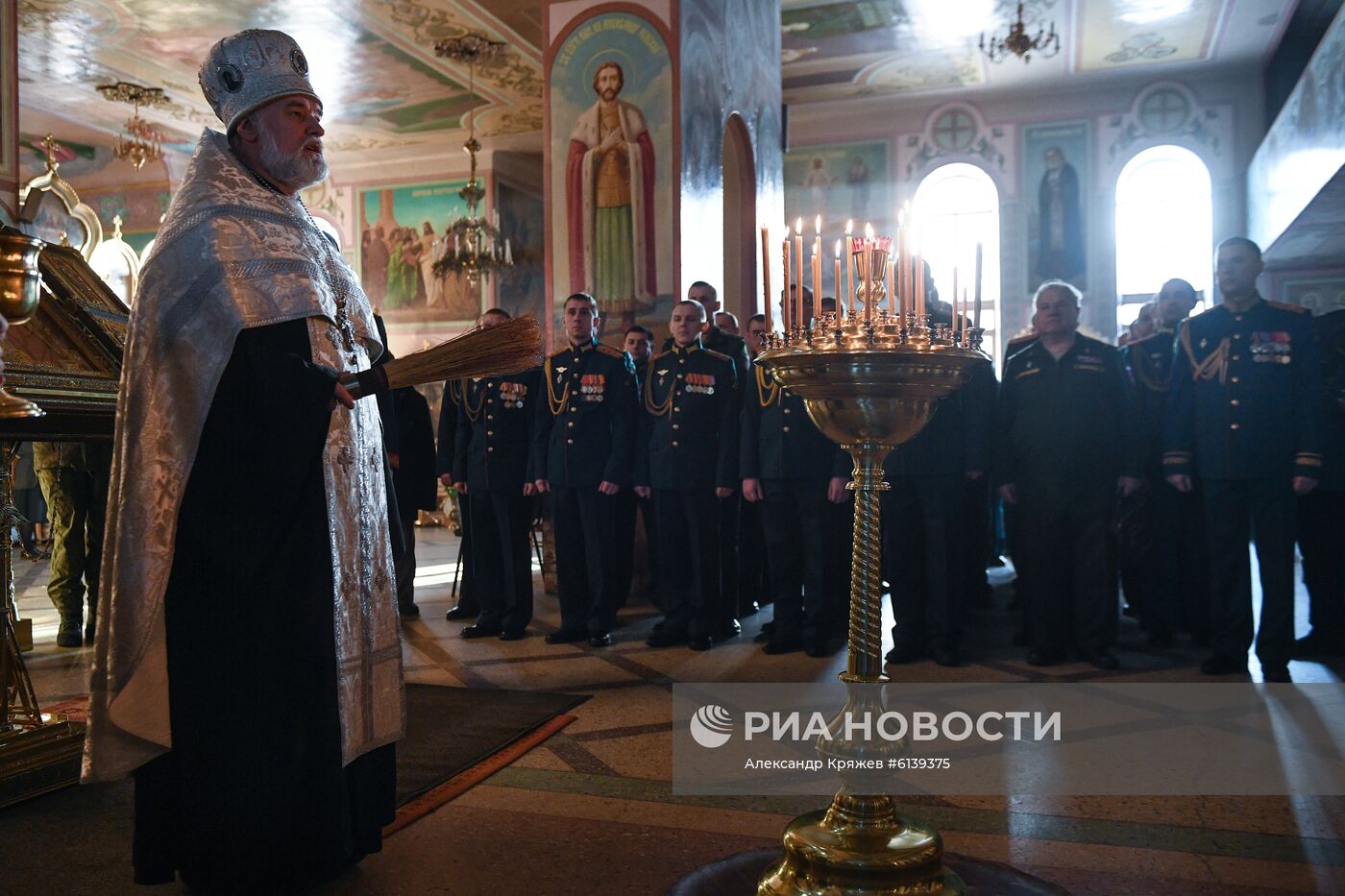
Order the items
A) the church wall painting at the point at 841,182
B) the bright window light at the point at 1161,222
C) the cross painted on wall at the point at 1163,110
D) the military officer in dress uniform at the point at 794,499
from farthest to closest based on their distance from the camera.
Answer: the church wall painting at the point at 841,182 < the bright window light at the point at 1161,222 < the cross painted on wall at the point at 1163,110 < the military officer in dress uniform at the point at 794,499

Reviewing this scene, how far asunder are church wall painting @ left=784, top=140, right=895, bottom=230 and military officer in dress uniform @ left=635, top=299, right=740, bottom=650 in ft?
33.8

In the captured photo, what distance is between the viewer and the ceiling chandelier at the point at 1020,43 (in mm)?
11672

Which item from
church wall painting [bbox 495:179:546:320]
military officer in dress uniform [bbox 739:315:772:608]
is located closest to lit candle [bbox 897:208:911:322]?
military officer in dress uniform [bbox 739:315:772:608]

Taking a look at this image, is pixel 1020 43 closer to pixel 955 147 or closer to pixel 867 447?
pixel 955 147

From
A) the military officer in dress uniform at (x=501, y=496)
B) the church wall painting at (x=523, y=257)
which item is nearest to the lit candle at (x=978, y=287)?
the military officer in dress uniform at (x=501, y=496)

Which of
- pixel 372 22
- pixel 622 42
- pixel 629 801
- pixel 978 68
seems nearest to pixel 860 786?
pixel 629 801

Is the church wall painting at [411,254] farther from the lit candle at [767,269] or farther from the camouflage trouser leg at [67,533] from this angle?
the lit candle at [767,269]

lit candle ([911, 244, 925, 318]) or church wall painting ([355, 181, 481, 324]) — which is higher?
church wall painting ([355, 181, 481, 324])

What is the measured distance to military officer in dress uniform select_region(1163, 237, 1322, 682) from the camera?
4941 mm

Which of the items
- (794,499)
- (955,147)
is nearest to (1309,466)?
(794,499)

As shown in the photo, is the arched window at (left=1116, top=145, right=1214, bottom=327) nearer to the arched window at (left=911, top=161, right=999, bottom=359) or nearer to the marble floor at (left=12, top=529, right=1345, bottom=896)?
the arched window at (left=911, top=161, right=999, bottom=359)

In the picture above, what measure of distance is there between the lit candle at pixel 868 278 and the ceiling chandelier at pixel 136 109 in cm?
1401

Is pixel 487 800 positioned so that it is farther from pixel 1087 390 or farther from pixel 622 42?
pixel 622 42

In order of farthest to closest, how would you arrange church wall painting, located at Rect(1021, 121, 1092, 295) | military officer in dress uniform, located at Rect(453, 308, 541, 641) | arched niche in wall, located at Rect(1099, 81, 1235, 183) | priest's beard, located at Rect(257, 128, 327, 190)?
church wall painting, located at Rect(1021, 121, 1092, 295)
arched niche in wall, located at Rect(1099, 81, 1235, 183)
military officer in dress uniform, located at Rect(453, 308, 541, 641)
priest's beard, located at Rect(257, 128, 327, 190)
